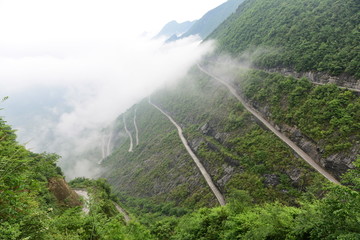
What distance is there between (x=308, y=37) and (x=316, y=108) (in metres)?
31.0

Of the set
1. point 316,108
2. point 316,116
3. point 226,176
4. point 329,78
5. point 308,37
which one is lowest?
point 226,176

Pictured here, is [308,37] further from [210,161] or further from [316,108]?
[210,161]

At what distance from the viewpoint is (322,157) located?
38188 mm

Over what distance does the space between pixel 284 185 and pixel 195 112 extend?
5359cm

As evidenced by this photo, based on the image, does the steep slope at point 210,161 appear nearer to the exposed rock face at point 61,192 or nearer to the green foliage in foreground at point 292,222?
the green foliage in foreground at point 292,222

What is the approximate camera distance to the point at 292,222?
17797 millimetres

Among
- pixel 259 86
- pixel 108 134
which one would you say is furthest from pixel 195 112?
pixel 108 134

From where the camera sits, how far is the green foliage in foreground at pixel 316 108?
37259 millimetres

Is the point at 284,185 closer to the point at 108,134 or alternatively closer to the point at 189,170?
the point at 189,170

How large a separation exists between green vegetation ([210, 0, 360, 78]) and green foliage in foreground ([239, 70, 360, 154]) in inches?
228

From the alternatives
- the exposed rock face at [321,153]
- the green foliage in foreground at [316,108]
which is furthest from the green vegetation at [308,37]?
the exposed rock face at [321,153]

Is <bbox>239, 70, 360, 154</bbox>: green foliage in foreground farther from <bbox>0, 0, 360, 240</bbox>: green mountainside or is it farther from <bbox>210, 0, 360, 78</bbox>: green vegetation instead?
<bbox>210, 0, 360, 78</bbox>: green vegetation

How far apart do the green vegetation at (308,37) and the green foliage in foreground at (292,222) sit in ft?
134

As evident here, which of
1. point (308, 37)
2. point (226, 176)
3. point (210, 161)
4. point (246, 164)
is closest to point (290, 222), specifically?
point (246, 164)
